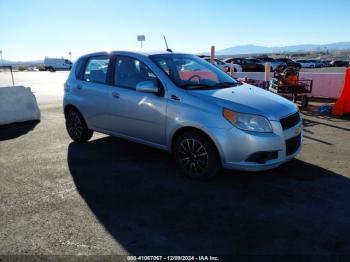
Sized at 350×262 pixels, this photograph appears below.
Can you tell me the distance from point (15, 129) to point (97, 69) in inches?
140

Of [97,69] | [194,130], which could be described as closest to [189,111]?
[194,130]

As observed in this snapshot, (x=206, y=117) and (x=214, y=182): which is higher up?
(x=206, y=117)

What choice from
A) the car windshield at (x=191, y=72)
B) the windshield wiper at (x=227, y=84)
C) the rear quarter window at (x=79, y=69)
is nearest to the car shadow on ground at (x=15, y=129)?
the rear quarter window at (x=79, y=69)

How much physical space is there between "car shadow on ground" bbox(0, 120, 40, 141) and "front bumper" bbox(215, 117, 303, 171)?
533cm

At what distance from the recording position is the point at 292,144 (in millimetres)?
5020

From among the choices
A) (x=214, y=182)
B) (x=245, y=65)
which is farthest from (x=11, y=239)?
(x=245, y=65)

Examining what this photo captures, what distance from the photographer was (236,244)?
343cm

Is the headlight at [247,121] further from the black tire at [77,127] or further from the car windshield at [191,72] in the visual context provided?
the black tire at [77,127]

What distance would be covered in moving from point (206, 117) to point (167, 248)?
1.93 meters

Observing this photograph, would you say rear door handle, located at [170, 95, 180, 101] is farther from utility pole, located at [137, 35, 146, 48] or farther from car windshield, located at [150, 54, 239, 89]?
utility pole, located at [137, 35, 146, 48]

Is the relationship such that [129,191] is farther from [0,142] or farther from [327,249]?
[0,142]

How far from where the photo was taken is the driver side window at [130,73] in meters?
5.59

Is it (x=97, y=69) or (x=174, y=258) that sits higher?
(x=97, y=69)

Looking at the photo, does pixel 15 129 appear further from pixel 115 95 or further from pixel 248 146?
pixel 248 146
